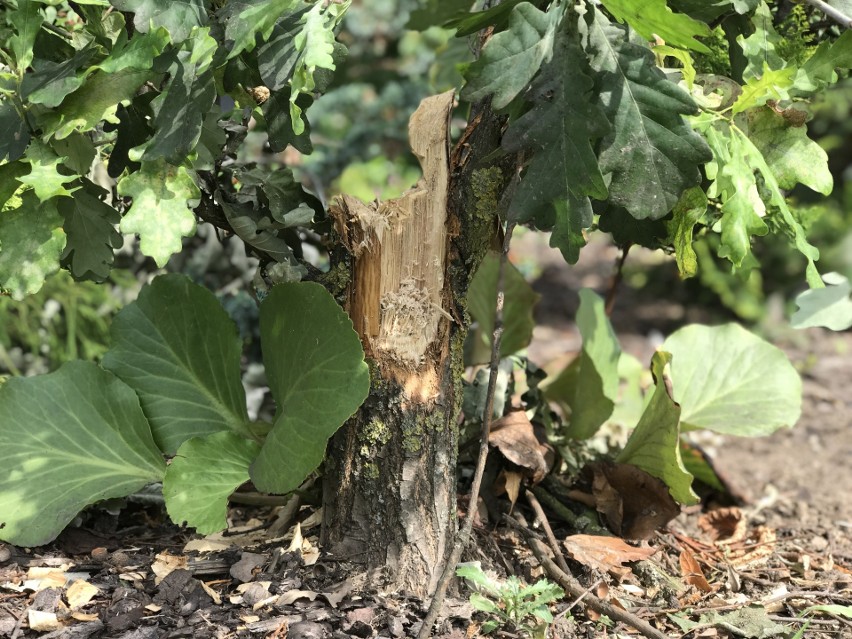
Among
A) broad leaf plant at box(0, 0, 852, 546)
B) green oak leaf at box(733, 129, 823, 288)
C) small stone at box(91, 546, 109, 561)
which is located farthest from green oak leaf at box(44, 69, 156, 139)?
green oak leaf at box(733, 129, 823, 288)

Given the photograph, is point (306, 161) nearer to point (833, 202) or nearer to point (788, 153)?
point (788, 153)

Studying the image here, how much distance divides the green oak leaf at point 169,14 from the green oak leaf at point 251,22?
0.05 m

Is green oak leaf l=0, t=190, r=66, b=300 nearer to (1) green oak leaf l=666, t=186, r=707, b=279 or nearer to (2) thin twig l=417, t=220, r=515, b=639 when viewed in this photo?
(2) thin twig l=417, t=220, r=515, b=639

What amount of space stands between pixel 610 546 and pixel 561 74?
0.82 meters

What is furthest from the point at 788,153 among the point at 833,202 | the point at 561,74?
the point at 833,202

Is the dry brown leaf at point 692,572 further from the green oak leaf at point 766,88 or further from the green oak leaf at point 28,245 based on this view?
the green oak leaf at point 28,245

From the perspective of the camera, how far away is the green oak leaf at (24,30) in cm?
111

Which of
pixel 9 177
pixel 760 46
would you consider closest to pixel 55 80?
pixel 9 177

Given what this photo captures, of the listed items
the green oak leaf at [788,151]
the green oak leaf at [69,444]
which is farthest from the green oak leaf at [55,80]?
the green oak leaf at [788,151]

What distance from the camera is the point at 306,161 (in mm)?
3139

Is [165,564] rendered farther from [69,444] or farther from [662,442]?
[662,442]

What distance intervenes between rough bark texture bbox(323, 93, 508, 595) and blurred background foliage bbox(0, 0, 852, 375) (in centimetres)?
66

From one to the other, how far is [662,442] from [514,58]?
2.54 ft

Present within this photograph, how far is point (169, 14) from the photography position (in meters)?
1.09
